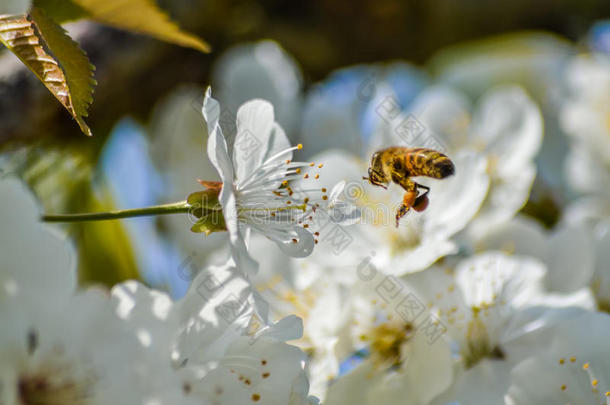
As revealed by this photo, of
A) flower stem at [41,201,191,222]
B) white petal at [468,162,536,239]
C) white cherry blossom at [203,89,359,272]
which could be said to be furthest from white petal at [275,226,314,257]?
white petal at [468,162,536,239]

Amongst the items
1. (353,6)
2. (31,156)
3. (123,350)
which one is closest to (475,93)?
(353,6)

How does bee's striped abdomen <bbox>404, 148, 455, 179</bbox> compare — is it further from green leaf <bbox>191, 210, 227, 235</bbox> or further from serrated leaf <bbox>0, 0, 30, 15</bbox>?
serrated leaf <bbox>0, 0, 30, 15</bbox>

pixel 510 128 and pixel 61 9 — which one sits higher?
pixel 61 9

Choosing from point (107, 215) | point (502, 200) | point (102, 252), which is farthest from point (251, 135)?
point (102, 252)

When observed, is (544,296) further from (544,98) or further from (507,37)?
(507,37)

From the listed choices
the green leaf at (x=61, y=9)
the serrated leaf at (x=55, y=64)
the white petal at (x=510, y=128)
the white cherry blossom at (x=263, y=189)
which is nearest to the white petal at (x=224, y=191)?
the white cherry blossom at (x=263, y=189)

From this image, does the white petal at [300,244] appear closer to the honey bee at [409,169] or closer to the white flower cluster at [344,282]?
the white flower cluster at [344,282]

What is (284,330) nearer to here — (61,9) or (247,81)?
(61,9)
